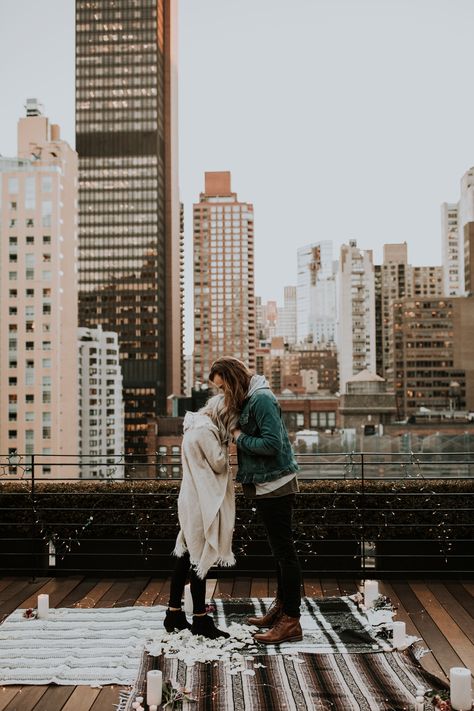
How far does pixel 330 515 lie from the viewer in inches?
211

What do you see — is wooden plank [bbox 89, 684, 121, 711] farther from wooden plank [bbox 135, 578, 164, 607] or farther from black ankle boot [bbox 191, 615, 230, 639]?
wooden plank [bbox 135, 578, 164, 607]

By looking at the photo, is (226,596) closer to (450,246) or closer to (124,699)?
(124,699)

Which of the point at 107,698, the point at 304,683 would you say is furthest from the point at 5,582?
the point at 304,683

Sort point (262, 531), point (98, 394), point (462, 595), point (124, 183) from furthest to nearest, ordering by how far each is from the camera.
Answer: point (124, 183)
point (98, 394)
point (262, 531)
point (462, 595)

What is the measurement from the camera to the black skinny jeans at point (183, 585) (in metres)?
3.66

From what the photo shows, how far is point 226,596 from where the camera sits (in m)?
4.67

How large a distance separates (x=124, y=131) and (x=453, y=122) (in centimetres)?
4639

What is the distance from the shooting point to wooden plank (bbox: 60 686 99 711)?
300 centimetres

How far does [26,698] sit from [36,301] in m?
68.9

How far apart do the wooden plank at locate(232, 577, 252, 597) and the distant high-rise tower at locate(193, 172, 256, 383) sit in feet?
397

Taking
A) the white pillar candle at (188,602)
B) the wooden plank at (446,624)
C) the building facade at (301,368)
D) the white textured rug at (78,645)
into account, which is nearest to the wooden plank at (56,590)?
the white textured rug at (78,645)

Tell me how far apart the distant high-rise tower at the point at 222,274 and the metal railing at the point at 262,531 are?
396 feet

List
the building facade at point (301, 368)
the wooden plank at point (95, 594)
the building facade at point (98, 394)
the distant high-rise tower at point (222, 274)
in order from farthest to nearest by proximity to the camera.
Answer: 1. the building facade at point (301, 368)
2. the distant high-rise tower at point (222, 274)
3. the building facade at point (98, 394)
4. the wooden plank at point (95, 594)

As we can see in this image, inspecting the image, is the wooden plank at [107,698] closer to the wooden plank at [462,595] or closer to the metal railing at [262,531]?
the metal railing at [262,531]
